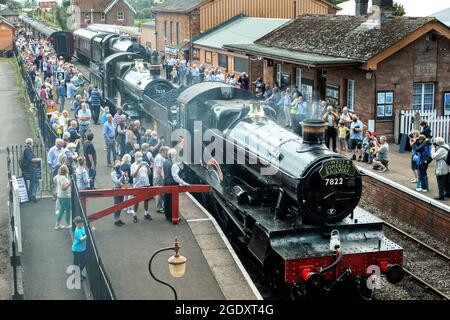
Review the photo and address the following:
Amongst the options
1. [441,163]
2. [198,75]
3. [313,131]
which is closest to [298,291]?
[313,131]

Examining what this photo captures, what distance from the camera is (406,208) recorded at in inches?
595

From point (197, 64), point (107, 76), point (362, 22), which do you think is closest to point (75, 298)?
point (362, 22)

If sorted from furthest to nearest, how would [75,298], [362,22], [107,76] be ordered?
[107,76] → [362,22] → [75,298]

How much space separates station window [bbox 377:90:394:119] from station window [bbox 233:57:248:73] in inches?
478

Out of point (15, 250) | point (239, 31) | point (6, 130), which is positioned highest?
point (239, 31)

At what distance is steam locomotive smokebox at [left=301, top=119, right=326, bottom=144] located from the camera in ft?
34.5

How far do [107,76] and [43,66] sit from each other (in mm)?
8348

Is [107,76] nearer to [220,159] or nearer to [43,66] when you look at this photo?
[43,66]

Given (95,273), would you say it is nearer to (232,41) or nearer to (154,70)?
(154,70)

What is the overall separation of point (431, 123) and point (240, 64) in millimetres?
14585

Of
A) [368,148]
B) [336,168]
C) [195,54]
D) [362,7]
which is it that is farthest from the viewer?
[195,54]

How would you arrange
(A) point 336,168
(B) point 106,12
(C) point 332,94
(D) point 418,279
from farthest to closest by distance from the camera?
(B) point 106,12 → (C) point 332,94 → (D) point 418,279 → (A) point 336,168

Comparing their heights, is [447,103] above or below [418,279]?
above

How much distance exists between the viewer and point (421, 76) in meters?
21.0
